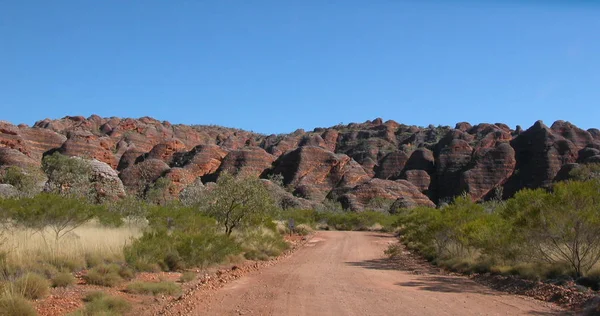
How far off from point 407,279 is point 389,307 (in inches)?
217

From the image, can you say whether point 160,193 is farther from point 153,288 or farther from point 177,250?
point 153,288

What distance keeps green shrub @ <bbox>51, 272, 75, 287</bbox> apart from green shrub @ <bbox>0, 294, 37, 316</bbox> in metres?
2.67

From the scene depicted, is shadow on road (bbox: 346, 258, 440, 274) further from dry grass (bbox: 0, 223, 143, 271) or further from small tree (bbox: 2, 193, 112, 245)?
small tree (bbox: 2, 193, 112, 245)

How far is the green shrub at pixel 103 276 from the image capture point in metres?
11.9

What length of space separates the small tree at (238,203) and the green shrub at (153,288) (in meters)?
11.9

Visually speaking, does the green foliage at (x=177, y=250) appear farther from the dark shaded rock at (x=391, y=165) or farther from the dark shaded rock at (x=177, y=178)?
the dark shaded rock at (x=391, y=165)

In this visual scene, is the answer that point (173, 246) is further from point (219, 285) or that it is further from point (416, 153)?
point (416, 153)

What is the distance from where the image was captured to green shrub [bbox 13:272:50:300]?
9.46m

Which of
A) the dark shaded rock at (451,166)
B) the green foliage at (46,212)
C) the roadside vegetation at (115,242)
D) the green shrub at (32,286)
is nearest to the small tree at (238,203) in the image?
the roadside vegetation at (115,242)

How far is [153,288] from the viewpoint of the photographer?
1181 centimetres

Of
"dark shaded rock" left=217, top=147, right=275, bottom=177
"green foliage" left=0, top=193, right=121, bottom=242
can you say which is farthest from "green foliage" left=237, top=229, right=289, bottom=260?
"dark shaded rock" left=217, top=147, right=275, bottom=177

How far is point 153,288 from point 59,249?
12.2ft

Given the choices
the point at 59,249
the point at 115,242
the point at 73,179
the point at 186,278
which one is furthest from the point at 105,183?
the point at 186,278

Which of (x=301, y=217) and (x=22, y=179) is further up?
(x=22, y=179)
